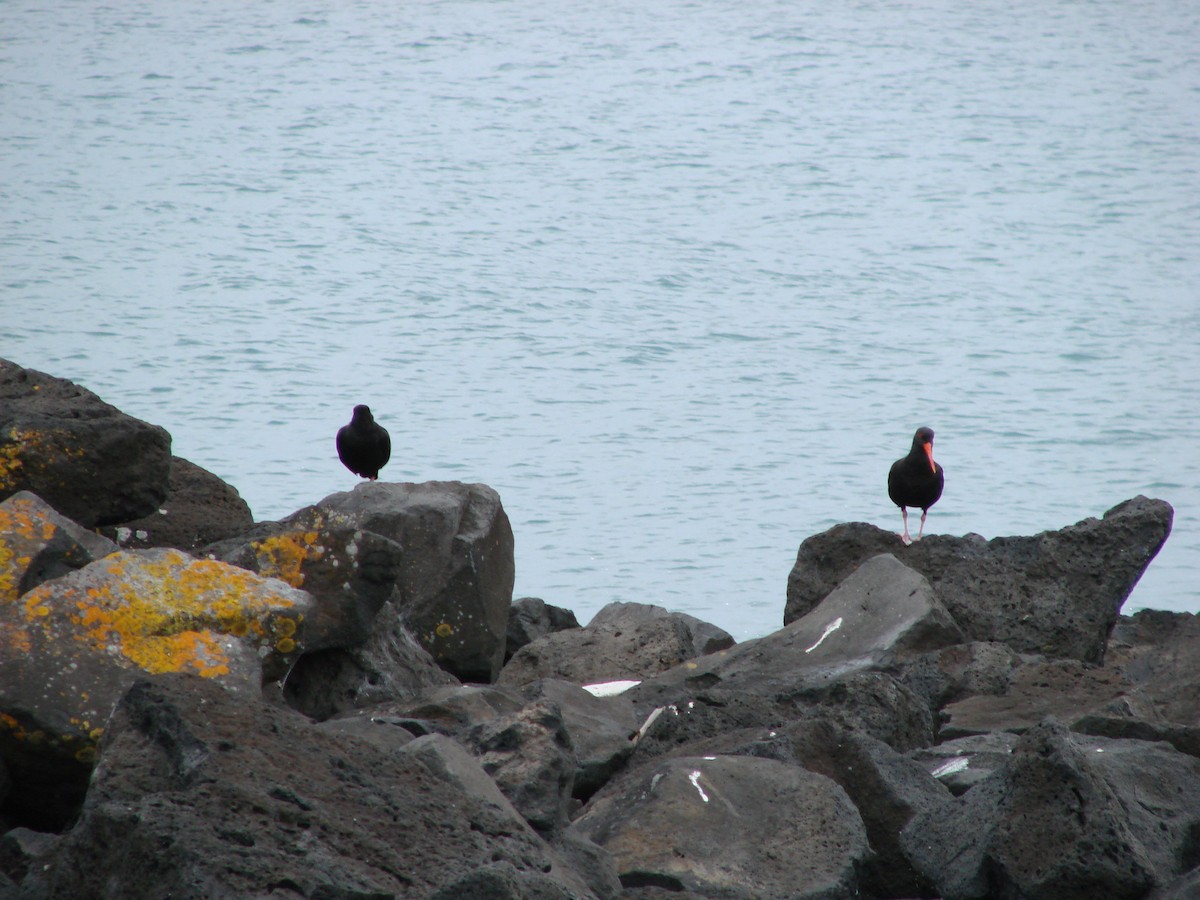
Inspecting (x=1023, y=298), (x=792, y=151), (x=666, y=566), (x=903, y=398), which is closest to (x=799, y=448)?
(x=903, y=398)

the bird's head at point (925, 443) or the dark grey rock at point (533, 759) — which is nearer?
the dark grey rock at point (533, 759)

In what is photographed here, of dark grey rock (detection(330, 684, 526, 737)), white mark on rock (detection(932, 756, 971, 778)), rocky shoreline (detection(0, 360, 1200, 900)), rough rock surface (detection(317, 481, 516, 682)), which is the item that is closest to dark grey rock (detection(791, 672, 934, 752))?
rocky shoreline (detection(0, 360, 1200, 900))

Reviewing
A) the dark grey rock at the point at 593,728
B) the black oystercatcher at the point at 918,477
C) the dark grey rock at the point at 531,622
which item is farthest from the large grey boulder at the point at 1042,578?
the black oystercatcher at the point at 918,477

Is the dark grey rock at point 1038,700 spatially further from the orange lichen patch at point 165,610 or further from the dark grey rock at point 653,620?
the orange lichen patch at point 165,610

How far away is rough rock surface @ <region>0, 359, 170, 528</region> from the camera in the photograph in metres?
5.01

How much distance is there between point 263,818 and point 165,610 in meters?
1.32

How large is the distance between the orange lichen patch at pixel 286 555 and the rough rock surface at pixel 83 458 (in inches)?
32.8

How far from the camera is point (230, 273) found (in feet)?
98.2

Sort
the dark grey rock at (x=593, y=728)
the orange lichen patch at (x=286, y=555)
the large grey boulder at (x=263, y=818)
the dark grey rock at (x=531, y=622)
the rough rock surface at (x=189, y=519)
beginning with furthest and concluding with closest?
the dark grey rock at (x=531, y=622) → the rough rock surface at (x=189, y=519) → the orange lichen patch at (x=286, y=555) → the dark grey rock at (x=593, y=728) → the large grey boulder at (x=263, y=818)

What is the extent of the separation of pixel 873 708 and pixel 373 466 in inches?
272

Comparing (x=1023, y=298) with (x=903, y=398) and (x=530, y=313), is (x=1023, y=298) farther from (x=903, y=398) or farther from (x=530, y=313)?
(x=530, y=313)

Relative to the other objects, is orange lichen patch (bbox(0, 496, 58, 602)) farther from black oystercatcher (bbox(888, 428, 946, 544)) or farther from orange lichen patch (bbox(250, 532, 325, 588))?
black oystercatcher (bbox(888, 428, 946, 544))

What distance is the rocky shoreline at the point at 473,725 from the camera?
2744mm

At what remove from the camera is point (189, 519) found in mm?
5926
